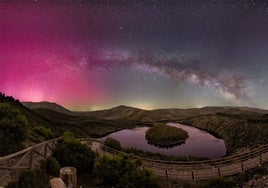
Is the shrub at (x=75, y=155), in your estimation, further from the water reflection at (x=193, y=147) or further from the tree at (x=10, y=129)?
the water reflection at (x=193, y=147)

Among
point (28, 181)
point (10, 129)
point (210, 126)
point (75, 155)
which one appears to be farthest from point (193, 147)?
point (28, 181)

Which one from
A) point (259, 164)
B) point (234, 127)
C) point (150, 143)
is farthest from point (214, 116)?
point (259, 164)

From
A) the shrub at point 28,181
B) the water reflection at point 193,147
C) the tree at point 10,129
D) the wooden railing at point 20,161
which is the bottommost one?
the water reflection at point 193,147

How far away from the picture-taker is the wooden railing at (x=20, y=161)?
12.3 m

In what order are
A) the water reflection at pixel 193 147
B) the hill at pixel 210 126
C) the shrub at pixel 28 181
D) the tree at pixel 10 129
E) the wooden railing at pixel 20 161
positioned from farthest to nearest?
the water reflection at pixel 193 147, the hill at pixel 210 126, the tree at pixel 10 129, the wooden railing at pixel 20 161, the shrub at pixel 28 181

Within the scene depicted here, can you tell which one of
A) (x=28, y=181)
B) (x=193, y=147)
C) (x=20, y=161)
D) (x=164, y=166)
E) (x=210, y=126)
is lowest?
(x=193, y=147)

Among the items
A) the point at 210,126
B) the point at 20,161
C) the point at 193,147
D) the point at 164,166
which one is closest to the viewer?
the point at 20,161

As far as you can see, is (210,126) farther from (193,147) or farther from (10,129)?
(10,129)

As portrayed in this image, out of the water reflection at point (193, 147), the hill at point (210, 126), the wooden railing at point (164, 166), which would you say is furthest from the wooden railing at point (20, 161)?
the water reflection at point (193, 147)

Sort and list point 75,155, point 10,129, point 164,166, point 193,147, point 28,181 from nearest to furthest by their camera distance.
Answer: point 28,181
point 75,155
point 10,129
point 164,166
point 193,147

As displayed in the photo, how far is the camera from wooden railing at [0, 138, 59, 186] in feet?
40.3

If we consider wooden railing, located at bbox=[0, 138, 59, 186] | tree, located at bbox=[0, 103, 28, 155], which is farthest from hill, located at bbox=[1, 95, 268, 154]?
wooden railing, located at bbox=[0, 138, 59, 186]

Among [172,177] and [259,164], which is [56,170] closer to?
[172,177]

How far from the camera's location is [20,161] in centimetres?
1347
